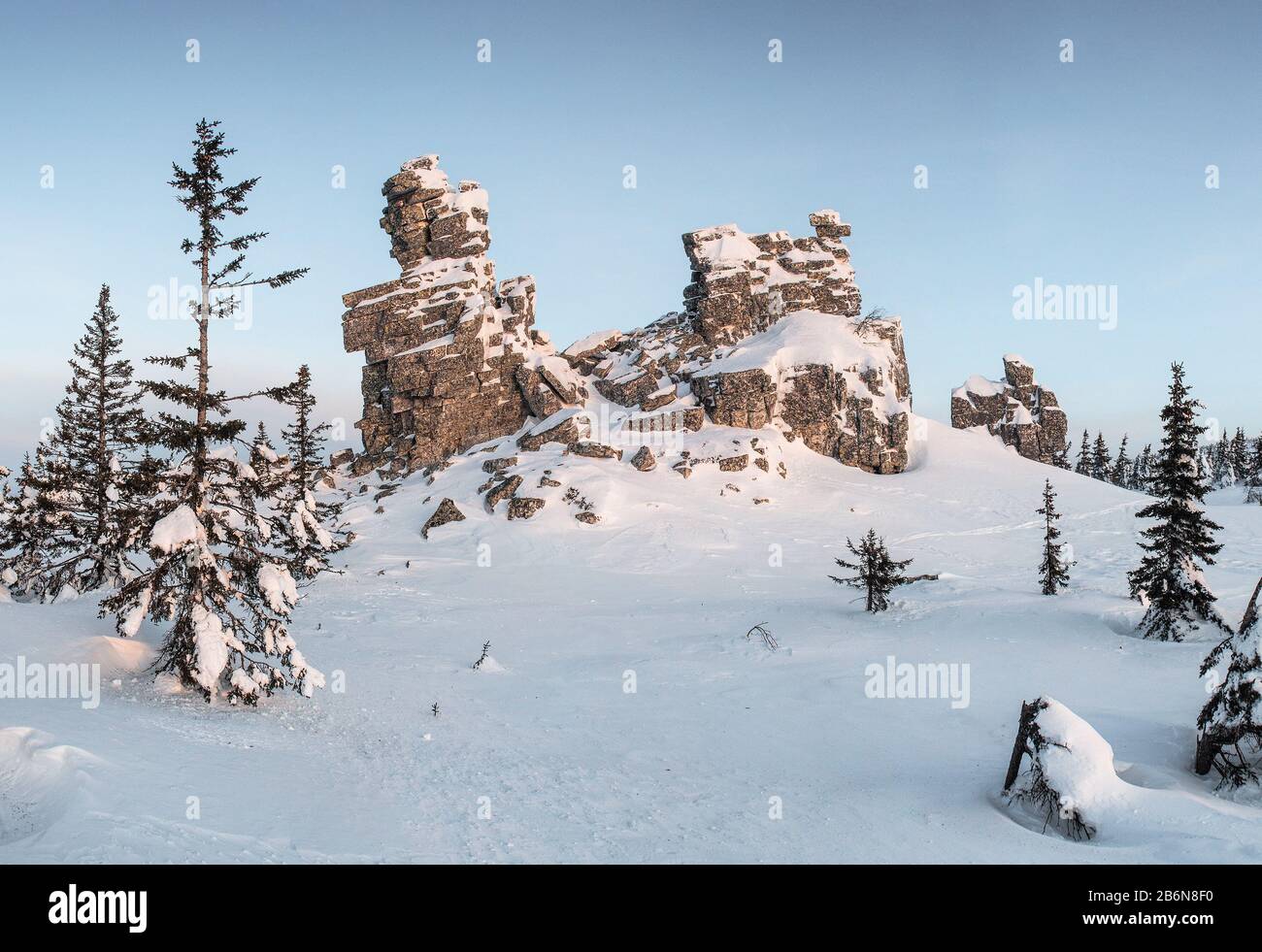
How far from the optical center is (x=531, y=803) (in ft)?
32.1

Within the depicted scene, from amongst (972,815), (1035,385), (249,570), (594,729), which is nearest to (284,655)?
(249,570)

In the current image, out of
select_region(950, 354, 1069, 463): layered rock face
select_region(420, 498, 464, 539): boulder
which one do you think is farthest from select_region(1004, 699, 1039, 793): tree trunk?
select_region(950, 354, 1069, 463): layered rock face

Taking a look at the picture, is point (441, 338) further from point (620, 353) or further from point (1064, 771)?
point (1064, 771)

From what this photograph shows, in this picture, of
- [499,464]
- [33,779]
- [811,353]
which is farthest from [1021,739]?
[811,353]

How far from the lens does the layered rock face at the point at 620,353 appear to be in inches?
2231

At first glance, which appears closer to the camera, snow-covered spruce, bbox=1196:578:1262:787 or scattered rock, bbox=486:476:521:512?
snow-covered spruce, bbox=1196:578:1262:787

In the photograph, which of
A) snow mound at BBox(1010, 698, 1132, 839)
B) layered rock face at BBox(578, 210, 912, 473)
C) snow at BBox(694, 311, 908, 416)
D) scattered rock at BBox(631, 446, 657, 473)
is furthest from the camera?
snow at BBox(694, 311, 908, 416)

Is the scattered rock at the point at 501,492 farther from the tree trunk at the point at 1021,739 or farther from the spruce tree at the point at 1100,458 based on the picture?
the spruce tree at the point at 1100,458

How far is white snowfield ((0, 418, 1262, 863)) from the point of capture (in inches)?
313

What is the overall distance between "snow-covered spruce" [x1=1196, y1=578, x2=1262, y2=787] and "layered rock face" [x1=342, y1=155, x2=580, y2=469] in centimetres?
5451

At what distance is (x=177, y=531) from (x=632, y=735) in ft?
31.3

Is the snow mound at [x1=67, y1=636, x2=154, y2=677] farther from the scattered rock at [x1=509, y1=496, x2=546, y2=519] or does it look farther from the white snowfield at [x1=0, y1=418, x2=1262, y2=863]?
the scattered rock at [x1=509, y1=496, x2=546, y2=519]
